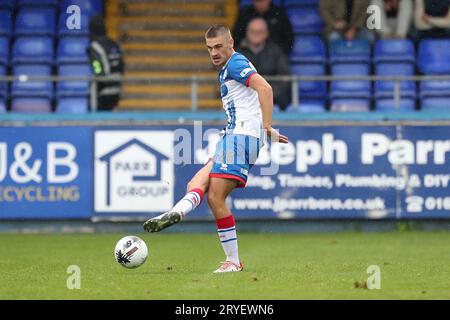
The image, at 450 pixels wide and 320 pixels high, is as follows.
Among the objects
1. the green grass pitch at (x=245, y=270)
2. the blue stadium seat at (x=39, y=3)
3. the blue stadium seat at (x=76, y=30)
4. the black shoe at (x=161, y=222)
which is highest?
the blue stadium seat at (x=39, y=3)

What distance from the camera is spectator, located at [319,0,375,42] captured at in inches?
762

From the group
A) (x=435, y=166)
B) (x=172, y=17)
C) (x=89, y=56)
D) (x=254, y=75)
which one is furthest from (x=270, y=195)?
(x=254, y=75)

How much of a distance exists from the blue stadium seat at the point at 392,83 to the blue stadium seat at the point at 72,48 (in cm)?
468

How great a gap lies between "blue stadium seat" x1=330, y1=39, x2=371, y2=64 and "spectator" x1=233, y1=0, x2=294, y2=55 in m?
0.77

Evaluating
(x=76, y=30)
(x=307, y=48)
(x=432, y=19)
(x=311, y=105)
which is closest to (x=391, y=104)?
(x=311, y=105)

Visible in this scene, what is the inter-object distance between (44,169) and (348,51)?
5522 millimetres

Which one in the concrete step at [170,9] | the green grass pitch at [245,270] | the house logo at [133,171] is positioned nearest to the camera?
the green grass pitch at [245,270]

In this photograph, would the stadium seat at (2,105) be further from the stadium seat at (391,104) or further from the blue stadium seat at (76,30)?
the stadium seat at (391,104)

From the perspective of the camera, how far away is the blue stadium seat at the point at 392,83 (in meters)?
18.9

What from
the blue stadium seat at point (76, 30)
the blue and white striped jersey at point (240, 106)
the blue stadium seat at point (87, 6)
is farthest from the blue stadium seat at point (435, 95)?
the blue and white striped jersey at point (240, 106)

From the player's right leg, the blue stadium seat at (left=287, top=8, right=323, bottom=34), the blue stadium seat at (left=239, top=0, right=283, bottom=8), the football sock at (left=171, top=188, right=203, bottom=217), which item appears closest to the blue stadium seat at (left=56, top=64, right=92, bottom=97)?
the blue stadium seat at (left=239, top=0, right=283, bottom=8)

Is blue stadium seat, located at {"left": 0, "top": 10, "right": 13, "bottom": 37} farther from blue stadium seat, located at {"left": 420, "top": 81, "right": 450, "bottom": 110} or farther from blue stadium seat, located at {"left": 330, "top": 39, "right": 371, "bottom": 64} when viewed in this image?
blue stadium seat, located at {"left": 420, "top": 81, "right": 450, "bottom": 110}

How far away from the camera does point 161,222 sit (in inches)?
404
